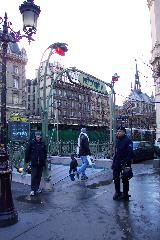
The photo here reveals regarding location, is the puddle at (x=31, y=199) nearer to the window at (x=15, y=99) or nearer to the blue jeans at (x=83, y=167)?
the blue jeans at (x=83, y=167)

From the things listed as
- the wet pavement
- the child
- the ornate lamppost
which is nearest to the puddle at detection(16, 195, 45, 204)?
the wet pavement

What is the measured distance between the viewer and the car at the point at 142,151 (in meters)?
21.7

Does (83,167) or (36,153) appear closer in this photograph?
(36,153)

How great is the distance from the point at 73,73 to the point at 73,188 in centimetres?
376

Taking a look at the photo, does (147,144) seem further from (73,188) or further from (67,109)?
(67,109)

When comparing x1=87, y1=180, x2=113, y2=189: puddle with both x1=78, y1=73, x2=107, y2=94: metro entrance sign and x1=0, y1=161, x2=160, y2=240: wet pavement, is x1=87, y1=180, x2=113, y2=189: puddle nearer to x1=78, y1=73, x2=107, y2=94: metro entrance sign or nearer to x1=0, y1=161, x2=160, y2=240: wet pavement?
x1=0, y1=161, x2=160, y2=240: wet pavement

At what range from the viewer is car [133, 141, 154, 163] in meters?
21.7

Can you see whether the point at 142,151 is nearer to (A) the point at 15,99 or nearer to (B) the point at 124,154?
(B) the point at 124,154

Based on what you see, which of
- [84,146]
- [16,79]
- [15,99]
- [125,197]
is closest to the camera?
[125,197]

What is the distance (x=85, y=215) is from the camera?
6578mm

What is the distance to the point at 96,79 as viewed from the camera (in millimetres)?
11930

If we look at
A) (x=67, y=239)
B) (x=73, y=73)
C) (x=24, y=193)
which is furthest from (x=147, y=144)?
(x=67, y=239)

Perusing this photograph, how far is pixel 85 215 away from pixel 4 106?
8.89ft

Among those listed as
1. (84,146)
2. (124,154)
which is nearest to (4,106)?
(124,154)
